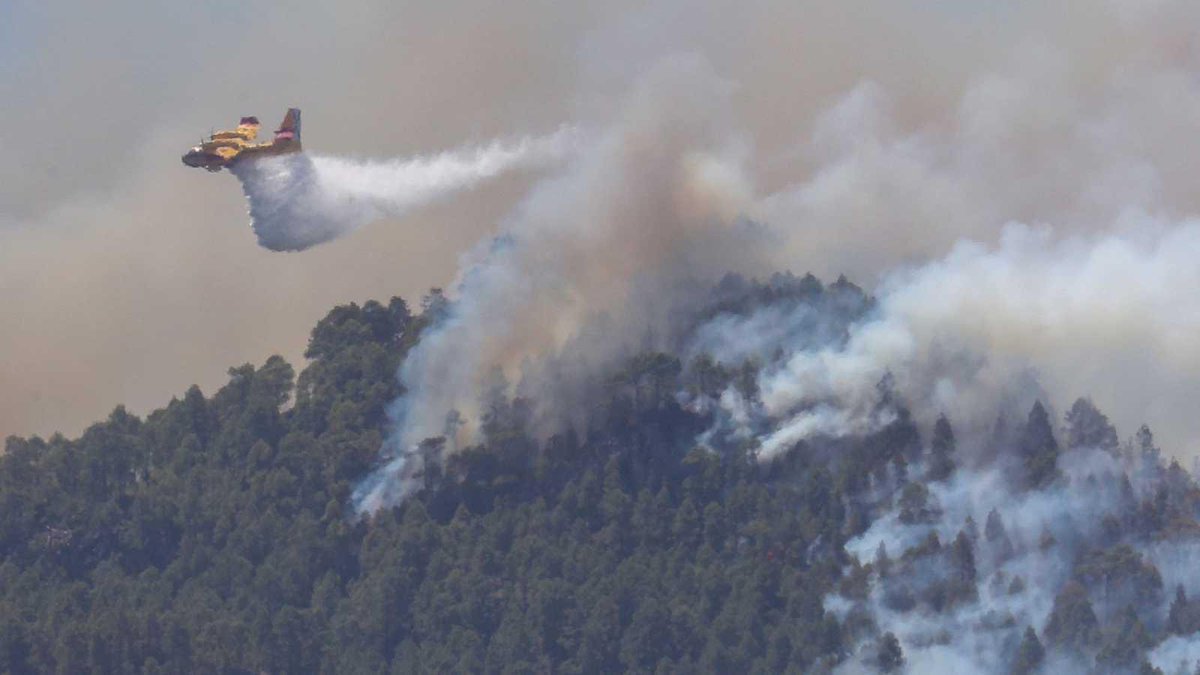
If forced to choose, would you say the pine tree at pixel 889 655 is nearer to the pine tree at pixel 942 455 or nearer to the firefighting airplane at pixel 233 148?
the pine tree at pixel 942 455

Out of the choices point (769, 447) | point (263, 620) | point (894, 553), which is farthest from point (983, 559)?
point (263, 620)

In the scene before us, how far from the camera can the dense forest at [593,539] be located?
525 feet

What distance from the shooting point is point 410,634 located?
561ft

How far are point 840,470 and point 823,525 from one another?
285 centimetres

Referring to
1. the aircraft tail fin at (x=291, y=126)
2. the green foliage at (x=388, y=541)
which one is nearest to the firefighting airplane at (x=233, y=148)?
the aircraft tail fin at (x=291, y=126)

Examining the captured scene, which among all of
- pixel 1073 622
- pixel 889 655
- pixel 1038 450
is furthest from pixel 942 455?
pixel 889 655

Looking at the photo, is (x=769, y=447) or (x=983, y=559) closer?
(x=983, y=559)

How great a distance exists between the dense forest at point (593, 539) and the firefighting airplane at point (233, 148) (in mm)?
24818

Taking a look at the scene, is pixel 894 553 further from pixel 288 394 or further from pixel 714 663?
pixel 288 394

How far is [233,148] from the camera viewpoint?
15062 cm

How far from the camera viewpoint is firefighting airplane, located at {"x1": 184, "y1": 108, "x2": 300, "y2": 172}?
A: 150 metres

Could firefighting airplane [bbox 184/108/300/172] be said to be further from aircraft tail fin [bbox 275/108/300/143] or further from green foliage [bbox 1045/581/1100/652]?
green foliage [bbox 1045/581/1100/652]

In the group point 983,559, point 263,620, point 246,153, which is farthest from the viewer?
point 263,620

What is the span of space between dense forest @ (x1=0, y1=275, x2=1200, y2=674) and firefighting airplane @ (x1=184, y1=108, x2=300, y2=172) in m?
24.8
